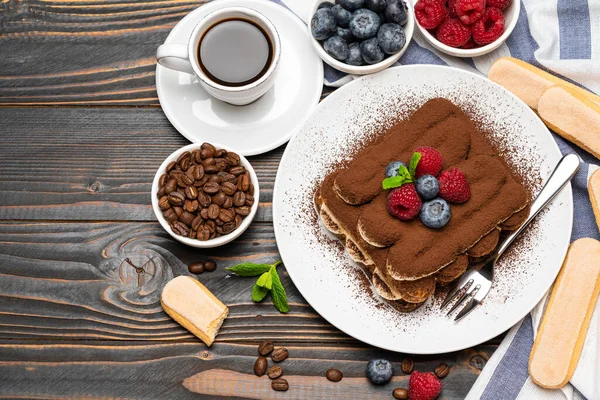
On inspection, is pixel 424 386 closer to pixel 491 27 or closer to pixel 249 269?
pixel 249 269

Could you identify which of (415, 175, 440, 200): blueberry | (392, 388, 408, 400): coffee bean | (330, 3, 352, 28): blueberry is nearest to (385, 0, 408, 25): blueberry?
(330, 3, 352, 28): blueberry

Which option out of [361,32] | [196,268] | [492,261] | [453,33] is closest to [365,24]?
[361,32]

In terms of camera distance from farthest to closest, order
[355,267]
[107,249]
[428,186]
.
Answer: [107,249] < [355,267] < [428,186]

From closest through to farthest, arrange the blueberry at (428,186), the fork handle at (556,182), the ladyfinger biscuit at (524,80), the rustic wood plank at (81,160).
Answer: the blueberry at (428,186) < the fork handle at (556,182) < the ladyfinger biscuit at (524,80) < the rustic wood plank at (81,160)

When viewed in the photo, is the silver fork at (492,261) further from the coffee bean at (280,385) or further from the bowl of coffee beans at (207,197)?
the bowl of coffee beans at (207,197)

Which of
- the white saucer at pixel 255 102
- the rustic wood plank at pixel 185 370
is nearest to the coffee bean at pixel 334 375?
the rustic wood plank at pixel 185 370
